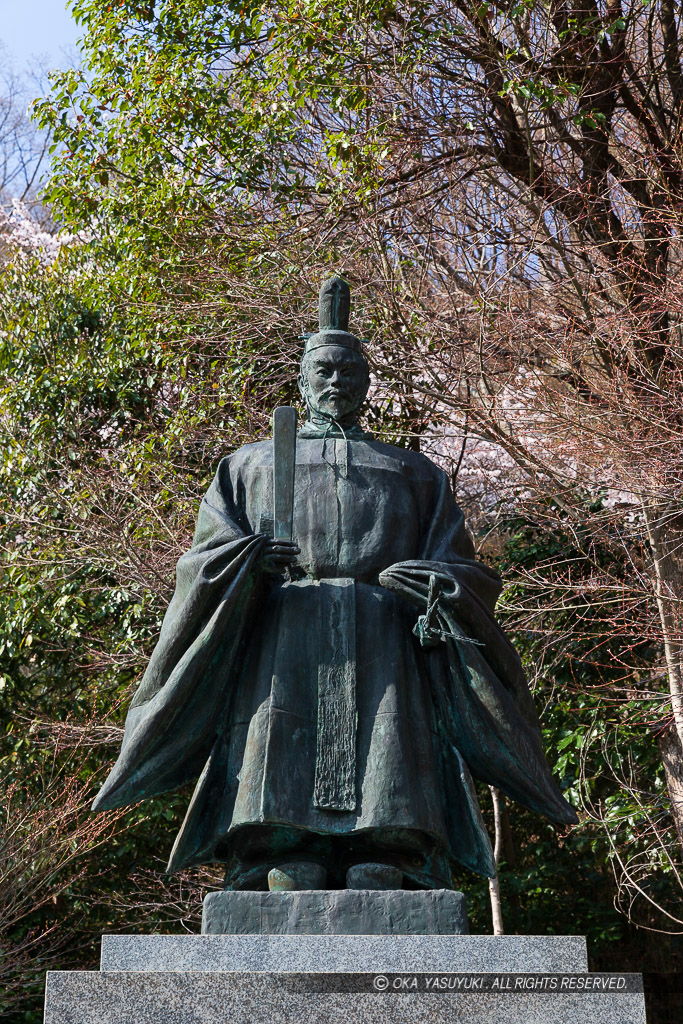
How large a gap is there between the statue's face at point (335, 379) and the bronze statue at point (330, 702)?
0.33m

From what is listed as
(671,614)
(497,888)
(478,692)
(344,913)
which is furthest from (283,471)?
(497,888)

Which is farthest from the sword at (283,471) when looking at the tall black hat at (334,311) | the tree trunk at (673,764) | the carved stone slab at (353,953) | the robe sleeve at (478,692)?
the tree trunk at (673,764)

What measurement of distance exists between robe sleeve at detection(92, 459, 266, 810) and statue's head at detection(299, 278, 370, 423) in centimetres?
66

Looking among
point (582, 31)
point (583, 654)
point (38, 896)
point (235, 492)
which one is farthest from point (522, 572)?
point (235, 492)

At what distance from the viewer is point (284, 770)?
4.33 m

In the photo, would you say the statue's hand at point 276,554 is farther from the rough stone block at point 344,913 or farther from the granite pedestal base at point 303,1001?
the granite pedestal base at point 303,1001

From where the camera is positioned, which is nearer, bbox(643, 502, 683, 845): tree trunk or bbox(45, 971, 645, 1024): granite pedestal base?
bbox(45, 971, 645, 1024): granite pedestal base

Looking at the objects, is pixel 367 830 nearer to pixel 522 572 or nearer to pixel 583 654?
pixel 522 572

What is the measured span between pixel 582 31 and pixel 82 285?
5.46 m

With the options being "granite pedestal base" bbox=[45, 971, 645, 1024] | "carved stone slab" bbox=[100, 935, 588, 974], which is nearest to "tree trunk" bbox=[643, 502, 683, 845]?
"carved stone slab" bbox=[100, 935, 588, 974]

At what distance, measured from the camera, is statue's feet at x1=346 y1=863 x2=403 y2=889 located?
422 cm

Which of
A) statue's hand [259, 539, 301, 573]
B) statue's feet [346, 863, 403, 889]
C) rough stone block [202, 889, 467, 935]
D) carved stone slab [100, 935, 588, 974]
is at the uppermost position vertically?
statue's hand [259, 539, 301, 573]

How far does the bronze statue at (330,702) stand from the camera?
4332 mm

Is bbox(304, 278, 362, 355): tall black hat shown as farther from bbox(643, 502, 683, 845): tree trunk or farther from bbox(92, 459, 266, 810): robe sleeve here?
bbox(643, 502, 683, 845): tree trunk
